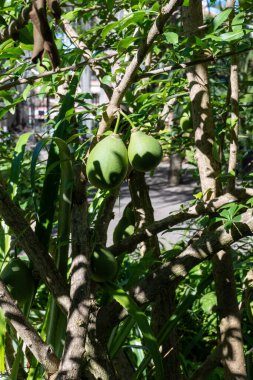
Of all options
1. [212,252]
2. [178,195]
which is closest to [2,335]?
[212,252]

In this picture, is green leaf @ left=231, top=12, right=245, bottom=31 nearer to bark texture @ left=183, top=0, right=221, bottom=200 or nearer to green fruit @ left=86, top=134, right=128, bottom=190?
bark texture @ left=183, top=0, right=221, bottom=200

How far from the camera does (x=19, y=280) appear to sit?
103 centimetres

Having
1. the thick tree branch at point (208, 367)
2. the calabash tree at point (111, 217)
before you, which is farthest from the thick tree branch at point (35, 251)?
the thick tree branch at point (208, 367)

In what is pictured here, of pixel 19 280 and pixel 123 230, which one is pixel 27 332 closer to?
pixel 19 280

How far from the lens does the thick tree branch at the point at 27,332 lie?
0.90 meters

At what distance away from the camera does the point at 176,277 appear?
1.01m

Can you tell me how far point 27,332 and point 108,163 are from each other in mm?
332

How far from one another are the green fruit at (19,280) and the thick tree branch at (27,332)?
0.11 m

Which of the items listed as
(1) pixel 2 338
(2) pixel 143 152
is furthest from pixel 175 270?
(1) pixel 2 338

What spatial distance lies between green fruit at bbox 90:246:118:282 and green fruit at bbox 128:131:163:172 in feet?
0.61

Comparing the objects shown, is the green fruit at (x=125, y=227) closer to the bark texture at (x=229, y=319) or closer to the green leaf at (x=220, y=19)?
the bark texture at (x=229, y=319)

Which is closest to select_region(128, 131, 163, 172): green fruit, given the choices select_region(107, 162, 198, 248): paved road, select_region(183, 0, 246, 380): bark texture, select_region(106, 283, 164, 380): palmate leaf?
select_region(106, 283, 164, 380): palmate leaf

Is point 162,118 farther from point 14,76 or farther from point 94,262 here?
point 94,262

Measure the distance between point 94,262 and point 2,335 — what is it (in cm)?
54
